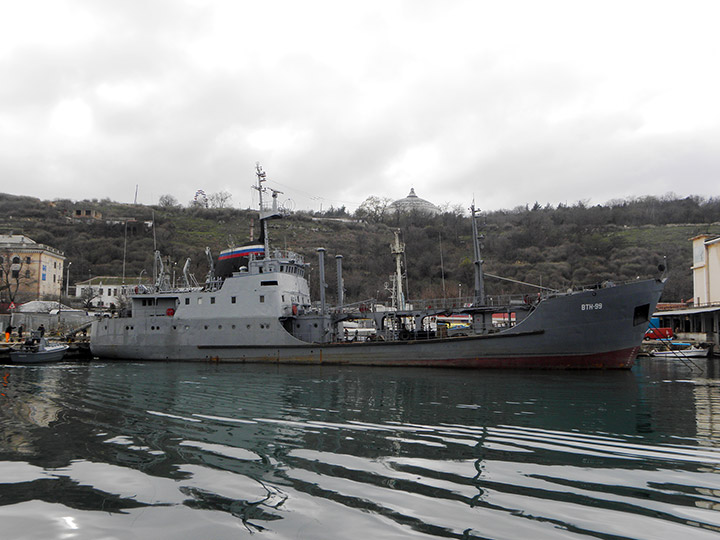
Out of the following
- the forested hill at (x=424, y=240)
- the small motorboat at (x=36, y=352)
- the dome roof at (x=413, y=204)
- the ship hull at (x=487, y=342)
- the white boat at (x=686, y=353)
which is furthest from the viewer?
the dome roof at (x=413, y=204)

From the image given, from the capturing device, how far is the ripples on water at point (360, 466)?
4.64 metres

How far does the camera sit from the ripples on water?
15.2 ft

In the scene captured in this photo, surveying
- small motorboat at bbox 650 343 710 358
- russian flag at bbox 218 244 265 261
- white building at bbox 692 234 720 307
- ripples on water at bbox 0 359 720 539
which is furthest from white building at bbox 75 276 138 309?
white building at bbox 692 234 720 307

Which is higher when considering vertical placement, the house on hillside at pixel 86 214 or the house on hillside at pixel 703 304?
the house on hillside at pixel 86 214

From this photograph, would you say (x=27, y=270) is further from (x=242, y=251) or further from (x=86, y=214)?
(x=242, y=251)

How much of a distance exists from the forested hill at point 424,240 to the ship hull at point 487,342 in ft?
104

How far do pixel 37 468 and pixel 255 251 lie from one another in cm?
2292

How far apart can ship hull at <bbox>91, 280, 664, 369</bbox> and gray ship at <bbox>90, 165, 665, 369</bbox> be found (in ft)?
0.15

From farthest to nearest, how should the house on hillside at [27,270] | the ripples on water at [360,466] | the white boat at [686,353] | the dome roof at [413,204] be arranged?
the dome roof at [413,204], the house on hillside at [27,270], the white boat at [686,353], the ripples on water at [360,466]

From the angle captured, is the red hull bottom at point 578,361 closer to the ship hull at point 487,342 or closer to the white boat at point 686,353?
the ship hull at point 487,342

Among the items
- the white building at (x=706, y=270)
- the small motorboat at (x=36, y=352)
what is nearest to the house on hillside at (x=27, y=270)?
the small motorboat at (x=36, y=352)

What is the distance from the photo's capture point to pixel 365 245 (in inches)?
3071

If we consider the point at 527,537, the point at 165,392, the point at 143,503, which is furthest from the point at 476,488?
the point at 165,392

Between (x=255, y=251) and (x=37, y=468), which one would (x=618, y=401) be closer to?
(x=37, y=468)
